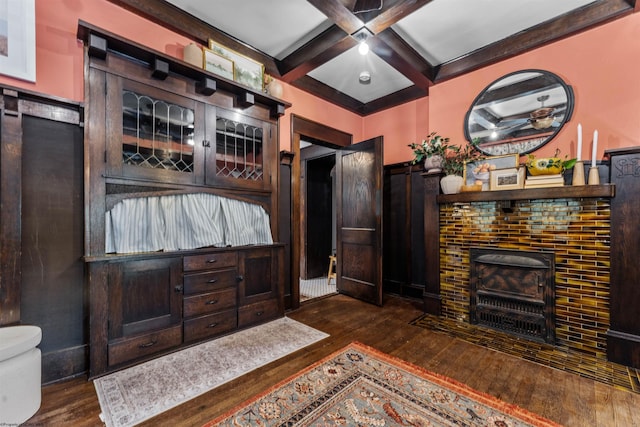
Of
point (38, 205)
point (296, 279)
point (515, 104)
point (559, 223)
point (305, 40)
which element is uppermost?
point (305, 40)

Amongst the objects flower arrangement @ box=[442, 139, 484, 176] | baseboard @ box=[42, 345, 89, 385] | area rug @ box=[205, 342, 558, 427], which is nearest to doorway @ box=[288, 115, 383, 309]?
flower arrangement @ box=[442, 139, 484, 176]

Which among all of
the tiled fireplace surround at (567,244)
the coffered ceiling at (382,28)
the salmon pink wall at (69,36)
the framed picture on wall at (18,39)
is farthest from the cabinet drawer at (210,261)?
the tiled fireplace surround at (567,244)

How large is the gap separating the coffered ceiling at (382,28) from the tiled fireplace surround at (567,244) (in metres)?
1.67

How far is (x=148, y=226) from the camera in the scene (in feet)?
7.41

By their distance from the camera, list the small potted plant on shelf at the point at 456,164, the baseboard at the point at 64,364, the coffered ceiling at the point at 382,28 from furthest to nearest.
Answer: the small potted plant on shelf at the point at 456,164 → the coffered ceiling at the point at 382,28 → the baseboard at the point at 64,364

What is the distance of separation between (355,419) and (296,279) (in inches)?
77.3

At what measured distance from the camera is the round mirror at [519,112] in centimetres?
263

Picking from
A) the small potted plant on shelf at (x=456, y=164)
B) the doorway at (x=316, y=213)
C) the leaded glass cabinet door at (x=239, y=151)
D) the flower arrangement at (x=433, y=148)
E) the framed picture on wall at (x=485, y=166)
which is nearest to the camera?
the leaded glass cabinet door at (x=239, y=151)

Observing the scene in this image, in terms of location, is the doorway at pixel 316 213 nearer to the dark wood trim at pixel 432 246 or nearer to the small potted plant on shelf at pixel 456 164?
the dark wood trim at pixel 432 246

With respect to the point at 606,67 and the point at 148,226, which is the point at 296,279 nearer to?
the point at 148,226

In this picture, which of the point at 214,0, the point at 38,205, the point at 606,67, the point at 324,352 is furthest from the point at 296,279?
the point at 606,67

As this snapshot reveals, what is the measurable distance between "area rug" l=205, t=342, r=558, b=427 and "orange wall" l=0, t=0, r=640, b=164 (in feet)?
7.80

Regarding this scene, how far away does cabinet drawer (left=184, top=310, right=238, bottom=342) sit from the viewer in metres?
2.36

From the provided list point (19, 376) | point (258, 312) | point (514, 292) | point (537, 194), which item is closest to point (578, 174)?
point (537, 194)
